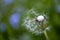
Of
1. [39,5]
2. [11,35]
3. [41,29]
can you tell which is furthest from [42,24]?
[39,5]

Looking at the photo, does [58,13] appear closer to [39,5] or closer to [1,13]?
[39,5]

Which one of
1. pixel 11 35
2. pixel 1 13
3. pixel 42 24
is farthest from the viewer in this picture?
pixel 1 13

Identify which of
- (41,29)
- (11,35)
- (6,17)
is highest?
(6,17)

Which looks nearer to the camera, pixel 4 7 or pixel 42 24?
pixel 42 24

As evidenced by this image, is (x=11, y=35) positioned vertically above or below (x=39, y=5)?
below

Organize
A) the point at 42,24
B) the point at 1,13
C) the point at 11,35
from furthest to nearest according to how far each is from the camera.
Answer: the point at 1,13, the point at 11,35, the point at 42,24

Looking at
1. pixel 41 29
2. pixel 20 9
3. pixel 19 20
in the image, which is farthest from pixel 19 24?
pixel 41 29
